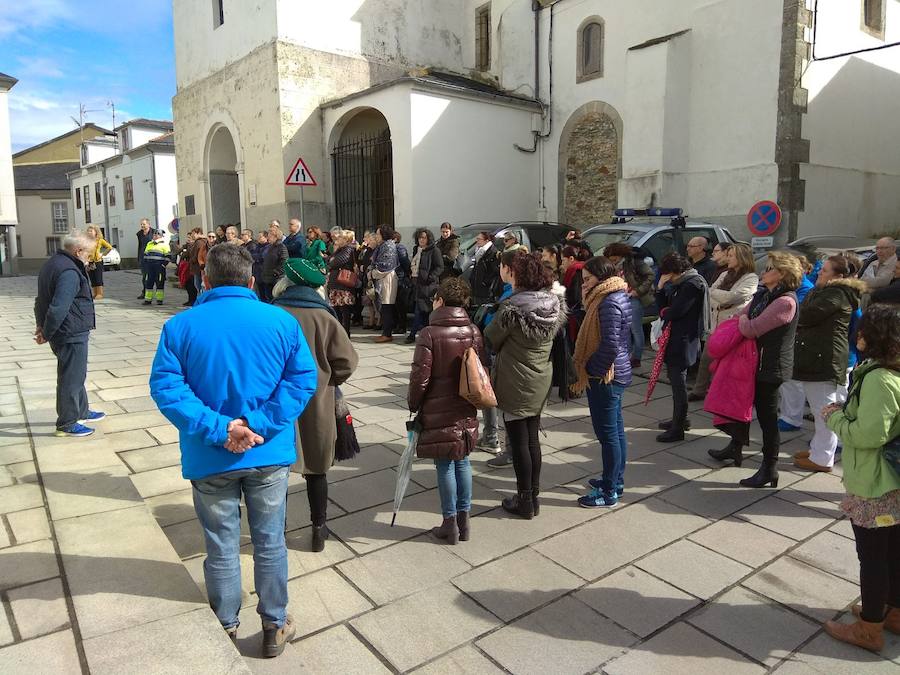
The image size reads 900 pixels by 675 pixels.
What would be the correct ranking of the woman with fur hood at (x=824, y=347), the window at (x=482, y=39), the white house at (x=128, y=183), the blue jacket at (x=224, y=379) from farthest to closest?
the white house at (x=128, y=183) → the window at (x=482, y=39) → the woman with fur hood at (x=824, y=347) → the blue jacket at (x=224, y=379)

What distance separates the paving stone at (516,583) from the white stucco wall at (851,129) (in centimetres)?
1268

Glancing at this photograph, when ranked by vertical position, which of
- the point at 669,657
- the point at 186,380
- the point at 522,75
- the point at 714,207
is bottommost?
the point at 669,657

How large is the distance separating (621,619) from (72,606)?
245 cm

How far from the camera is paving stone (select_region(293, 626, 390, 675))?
264cm

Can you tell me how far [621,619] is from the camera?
9.80 ft

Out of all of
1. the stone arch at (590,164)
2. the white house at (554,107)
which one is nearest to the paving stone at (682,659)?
the white house at (554,107)

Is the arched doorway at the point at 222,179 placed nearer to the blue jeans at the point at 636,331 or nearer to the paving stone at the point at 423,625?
the blue jeans at the point at 636,331

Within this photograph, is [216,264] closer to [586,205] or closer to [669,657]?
[669,657]

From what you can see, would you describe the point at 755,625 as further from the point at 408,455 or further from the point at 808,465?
the point at 808,465

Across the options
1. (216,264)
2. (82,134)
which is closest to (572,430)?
(216,264)

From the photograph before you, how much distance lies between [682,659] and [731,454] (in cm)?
249

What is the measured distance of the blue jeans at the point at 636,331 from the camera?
5.09 meters

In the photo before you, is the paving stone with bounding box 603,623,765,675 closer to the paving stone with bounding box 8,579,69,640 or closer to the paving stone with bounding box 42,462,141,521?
the paving stone with bounding box 8,579,69,640

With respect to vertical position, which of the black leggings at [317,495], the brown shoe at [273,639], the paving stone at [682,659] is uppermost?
the black leggings at [317,495]
